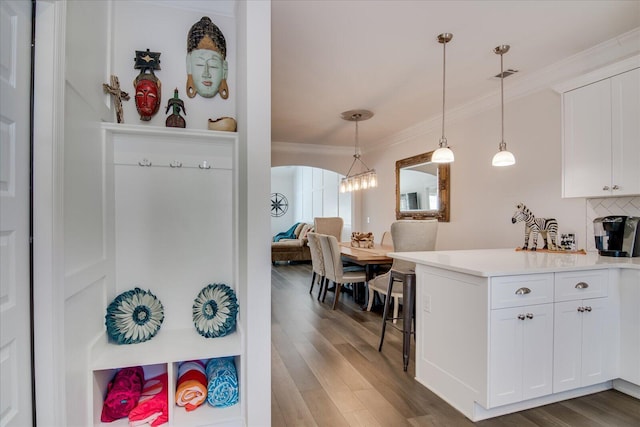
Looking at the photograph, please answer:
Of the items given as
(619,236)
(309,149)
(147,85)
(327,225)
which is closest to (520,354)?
(619,236)

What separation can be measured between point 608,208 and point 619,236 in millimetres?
471

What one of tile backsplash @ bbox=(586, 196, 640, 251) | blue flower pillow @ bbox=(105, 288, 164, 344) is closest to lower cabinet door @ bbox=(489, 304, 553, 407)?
tile backsplash @ bbox=(586, 196, 640, 251)

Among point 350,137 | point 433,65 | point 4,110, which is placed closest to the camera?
point 4,110

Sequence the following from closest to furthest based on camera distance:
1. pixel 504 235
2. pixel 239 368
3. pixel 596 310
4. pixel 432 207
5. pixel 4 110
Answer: pixel 4 110, pixel 239 368, pixel 596 310, pixel 504 235, pixel 432 207

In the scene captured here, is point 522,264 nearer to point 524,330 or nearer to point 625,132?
point 524,330

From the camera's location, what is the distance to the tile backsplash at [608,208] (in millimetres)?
2666

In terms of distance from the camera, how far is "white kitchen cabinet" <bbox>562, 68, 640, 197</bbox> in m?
2.39

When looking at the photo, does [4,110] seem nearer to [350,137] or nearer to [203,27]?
[203,27]

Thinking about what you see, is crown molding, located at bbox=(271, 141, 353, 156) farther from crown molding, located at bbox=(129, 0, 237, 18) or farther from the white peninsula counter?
the white peninsula counter

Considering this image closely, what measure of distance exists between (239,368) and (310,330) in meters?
1.80

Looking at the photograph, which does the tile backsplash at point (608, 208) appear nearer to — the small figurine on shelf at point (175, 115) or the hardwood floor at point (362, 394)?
the hardwood floor at point (362, 394)

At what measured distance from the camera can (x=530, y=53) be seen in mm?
2936

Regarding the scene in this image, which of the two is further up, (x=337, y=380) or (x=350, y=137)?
(x=350, y=137)

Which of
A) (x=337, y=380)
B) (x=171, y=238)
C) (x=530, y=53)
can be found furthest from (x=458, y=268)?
(x=530, y=53)
